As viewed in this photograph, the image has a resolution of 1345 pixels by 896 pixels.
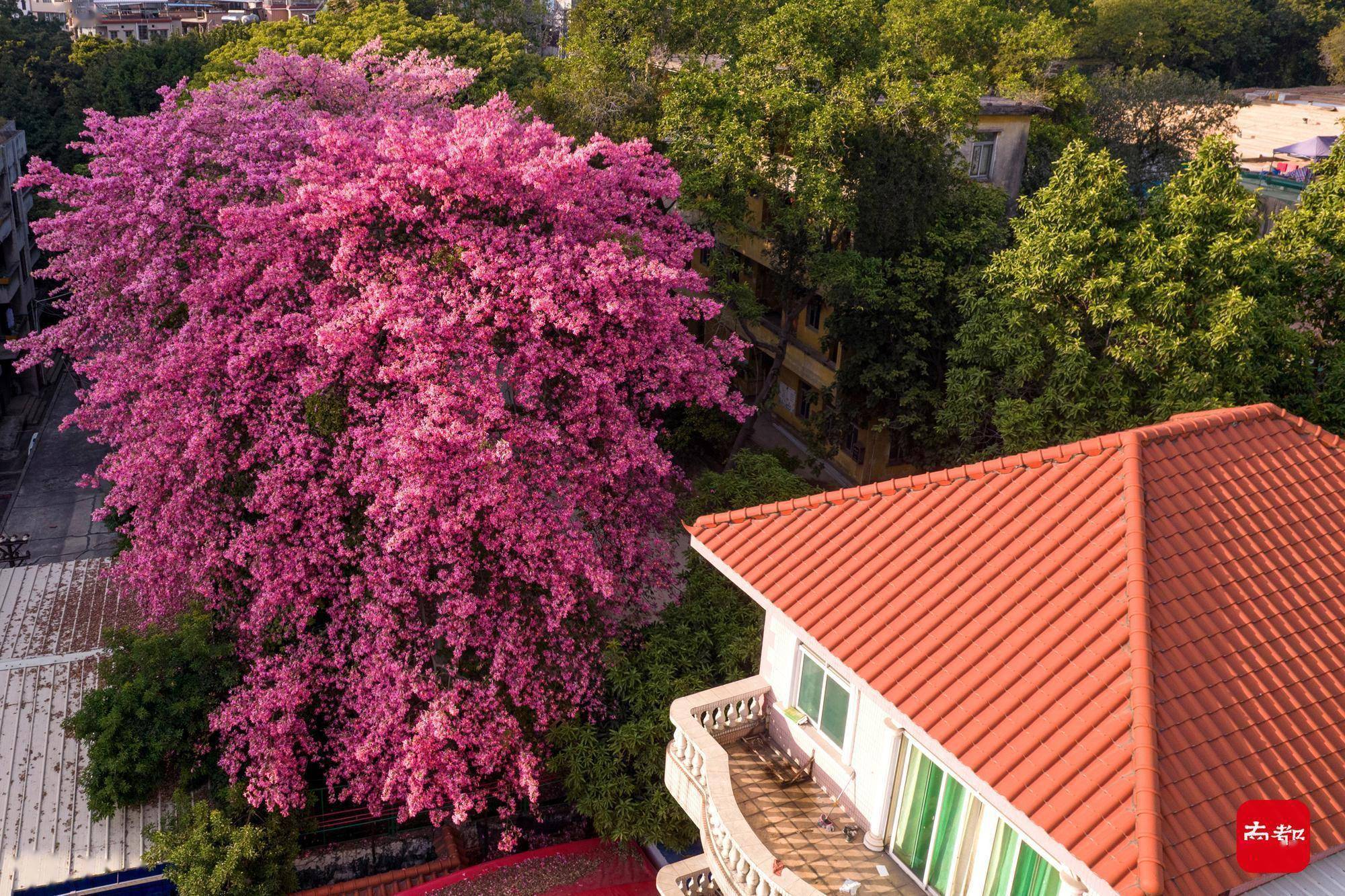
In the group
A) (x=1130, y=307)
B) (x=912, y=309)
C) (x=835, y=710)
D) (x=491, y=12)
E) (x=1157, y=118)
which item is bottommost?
(x=835, y=710)

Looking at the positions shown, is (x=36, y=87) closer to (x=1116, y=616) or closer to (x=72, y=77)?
(x=72, y=77)

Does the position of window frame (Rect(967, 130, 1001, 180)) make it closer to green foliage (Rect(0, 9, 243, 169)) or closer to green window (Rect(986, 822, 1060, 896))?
green window (Rect(986, 822, 1060, 896))

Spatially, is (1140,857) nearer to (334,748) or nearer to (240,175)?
(334,748)

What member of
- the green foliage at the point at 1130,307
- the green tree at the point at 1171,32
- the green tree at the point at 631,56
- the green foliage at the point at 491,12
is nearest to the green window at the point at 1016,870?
the green foliage at the point at 1130,307

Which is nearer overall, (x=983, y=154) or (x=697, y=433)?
(x=697, y=433)

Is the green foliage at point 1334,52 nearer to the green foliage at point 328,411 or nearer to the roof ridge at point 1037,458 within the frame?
the roof ridge at point 1037,458

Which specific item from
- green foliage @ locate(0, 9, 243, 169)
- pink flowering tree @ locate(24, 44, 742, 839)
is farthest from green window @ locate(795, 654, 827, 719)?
green foliage @ locate(0, 9, 243, 169)

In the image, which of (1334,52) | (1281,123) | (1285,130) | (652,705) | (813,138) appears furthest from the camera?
(1334,52)

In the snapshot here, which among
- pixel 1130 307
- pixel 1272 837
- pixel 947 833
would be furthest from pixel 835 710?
pixel 1130 307
